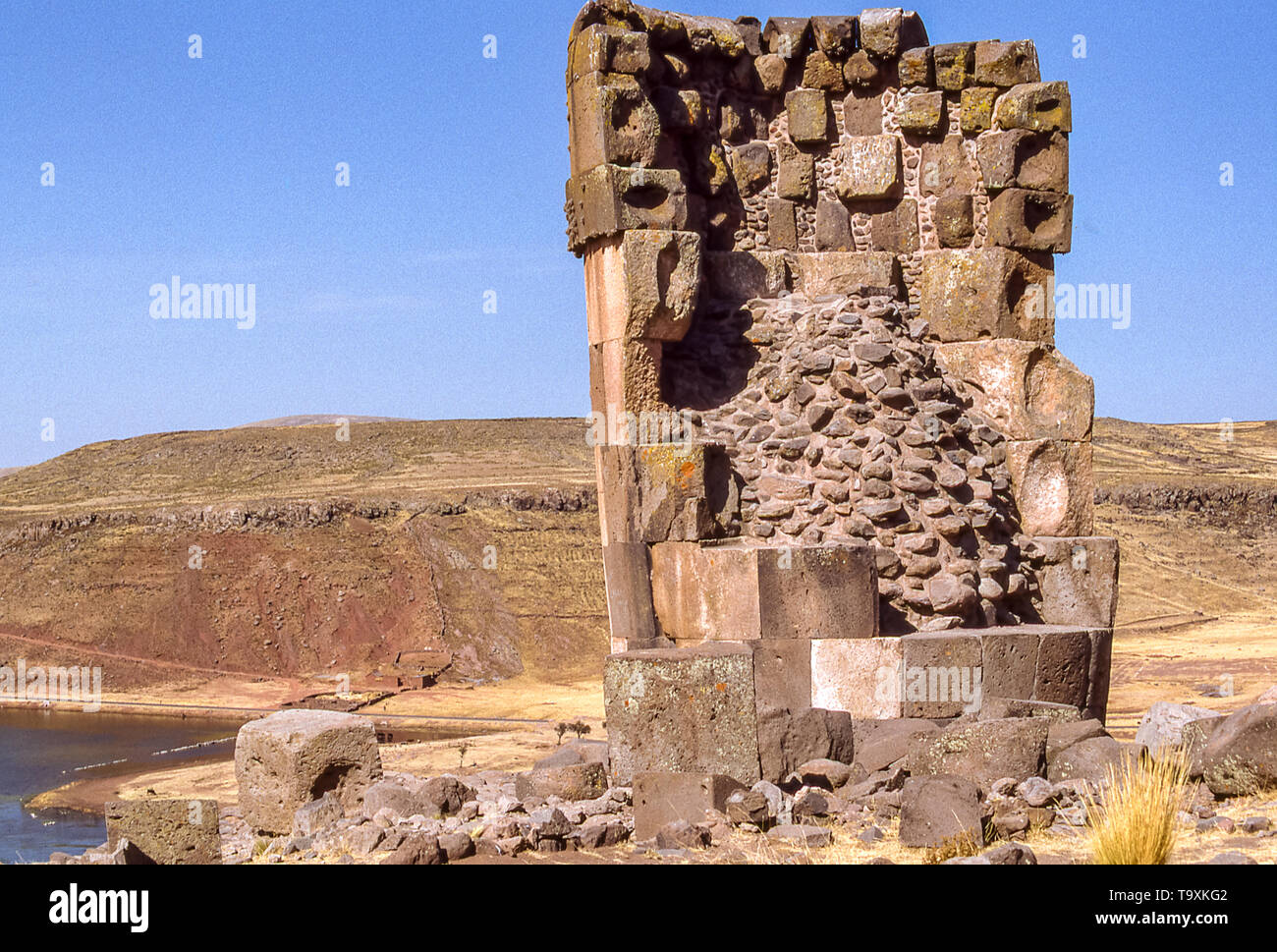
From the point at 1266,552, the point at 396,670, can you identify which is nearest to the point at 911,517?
the point at 396,670

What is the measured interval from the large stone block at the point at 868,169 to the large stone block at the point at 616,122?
6.48 feet

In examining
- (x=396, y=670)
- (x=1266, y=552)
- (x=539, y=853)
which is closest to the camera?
(x=539, y=853)

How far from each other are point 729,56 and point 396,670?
58.6ft

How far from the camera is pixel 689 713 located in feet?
28.0

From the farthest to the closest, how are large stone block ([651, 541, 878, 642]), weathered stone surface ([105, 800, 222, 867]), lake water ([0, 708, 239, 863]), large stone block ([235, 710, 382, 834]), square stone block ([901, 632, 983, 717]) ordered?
1. lake water ([0, 708, 239, 863])
2. large stone block ([651, 541, 878, 642])
3. square stone block ([901, 632, 983, 717])
4. large stone block ([235, 710, 382, 834])
5. weathered stone surface ([105, 800, 222, 867])

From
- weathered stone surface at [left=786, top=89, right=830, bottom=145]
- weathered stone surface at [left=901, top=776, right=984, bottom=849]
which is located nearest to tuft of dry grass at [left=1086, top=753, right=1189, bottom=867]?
weathered stone surface at [left=901, top=776, right=984, bottom=849]

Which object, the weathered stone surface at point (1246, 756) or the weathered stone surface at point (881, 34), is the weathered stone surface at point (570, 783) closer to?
the weathered stone surface at point (1246, 756)

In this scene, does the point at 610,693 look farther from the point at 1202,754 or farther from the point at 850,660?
the point at 1202,754

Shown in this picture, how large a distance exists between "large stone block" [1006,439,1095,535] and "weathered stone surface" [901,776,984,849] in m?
4.98

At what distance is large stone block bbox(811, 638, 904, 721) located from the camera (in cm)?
985

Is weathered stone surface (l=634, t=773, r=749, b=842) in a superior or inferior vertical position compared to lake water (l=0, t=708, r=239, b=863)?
superior

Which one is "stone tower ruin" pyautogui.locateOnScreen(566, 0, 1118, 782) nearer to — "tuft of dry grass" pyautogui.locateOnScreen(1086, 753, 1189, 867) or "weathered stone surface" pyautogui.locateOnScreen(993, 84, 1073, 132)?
"weathered stone surface" pyautogui.locateOnScreen(993, 84, 1073, 132)

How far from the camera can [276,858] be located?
7.69 m

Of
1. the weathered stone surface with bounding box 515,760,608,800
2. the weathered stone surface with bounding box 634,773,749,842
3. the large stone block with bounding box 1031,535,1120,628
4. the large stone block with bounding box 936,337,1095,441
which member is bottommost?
the weathered stone surface with bounding box 515,760,608,800
